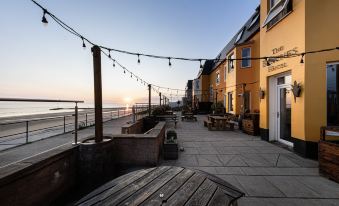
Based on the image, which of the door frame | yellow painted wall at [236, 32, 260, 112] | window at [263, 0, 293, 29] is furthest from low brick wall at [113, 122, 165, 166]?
yellow painted wall at [236, 32, 260, 112]

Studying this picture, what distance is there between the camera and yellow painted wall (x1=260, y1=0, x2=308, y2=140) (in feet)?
17.9

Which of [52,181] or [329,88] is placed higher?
[329,88]

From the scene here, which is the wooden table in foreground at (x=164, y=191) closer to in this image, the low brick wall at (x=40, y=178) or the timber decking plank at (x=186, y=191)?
the timber decking plank at (x=186, y=191)

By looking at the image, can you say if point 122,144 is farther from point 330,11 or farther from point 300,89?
point 330,11

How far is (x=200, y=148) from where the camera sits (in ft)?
21.1

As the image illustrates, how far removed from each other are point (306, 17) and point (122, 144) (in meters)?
6.10

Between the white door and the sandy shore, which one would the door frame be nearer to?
the white door

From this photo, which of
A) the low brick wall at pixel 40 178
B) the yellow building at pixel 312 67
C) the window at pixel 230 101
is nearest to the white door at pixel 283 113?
the yellow building at pixel 312 67

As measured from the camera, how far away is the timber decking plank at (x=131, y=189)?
1653 mm

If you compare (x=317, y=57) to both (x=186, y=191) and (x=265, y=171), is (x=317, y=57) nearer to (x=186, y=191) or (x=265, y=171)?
(x=265, y=171)

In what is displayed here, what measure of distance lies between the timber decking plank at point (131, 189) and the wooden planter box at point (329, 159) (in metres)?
3.49

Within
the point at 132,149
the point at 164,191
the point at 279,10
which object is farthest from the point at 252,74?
the point at 164,191

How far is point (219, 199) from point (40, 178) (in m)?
2.40

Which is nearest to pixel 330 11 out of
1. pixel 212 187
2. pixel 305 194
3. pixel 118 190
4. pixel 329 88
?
pixel 329 88
